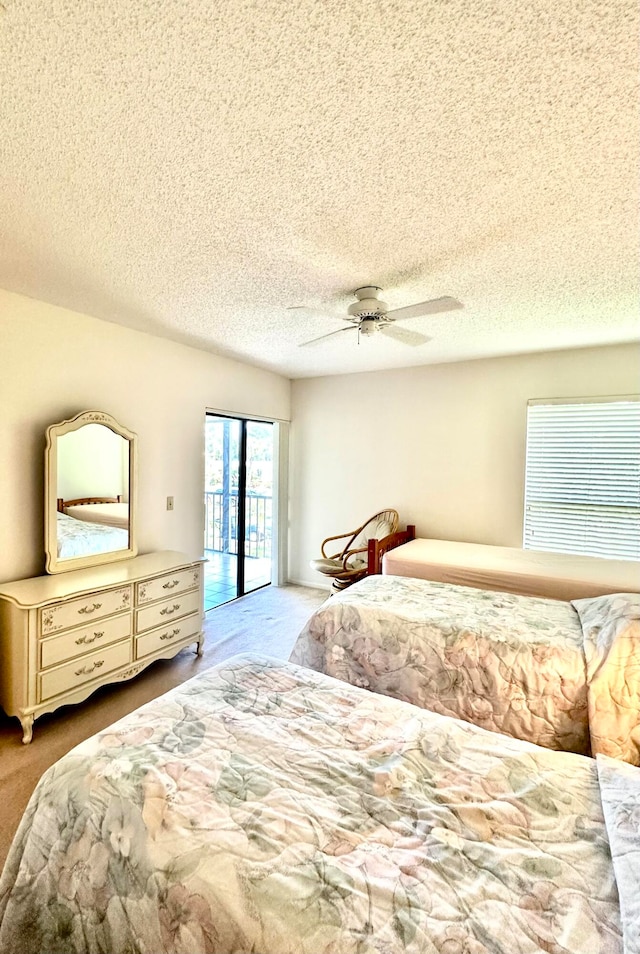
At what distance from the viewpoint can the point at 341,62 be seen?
99 cm

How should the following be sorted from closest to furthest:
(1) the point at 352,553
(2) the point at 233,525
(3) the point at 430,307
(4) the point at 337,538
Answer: (3) the point at 430,307 → (1) the point at 352,553 → (4) the point at 337,538 → (2) the point at 233,525

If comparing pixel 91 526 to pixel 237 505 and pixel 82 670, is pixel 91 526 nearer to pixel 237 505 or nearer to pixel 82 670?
pixel 82 670

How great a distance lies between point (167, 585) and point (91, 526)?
2.19 ft

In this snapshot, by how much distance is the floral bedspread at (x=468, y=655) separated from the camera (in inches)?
69.3

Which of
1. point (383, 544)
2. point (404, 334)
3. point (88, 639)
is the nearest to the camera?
point (88, 639)

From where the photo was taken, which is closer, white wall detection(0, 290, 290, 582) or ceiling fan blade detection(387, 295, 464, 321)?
ceiling fan blade detection(387, 295, 464, 321)

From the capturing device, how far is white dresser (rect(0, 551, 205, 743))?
2.14 m

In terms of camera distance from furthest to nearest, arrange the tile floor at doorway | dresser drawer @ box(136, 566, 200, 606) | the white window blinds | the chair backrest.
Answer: the tile floor at doorway
the chair backrest
the white window blinds
dresser drawer @ box(136, 566, 200, 606)

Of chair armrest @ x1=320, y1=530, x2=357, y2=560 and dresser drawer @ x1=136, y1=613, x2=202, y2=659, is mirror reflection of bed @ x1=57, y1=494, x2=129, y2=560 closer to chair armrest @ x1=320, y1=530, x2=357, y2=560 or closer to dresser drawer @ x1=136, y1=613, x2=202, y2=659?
dresser drawer @ x1=136, y1=613, x2=202, y2=659

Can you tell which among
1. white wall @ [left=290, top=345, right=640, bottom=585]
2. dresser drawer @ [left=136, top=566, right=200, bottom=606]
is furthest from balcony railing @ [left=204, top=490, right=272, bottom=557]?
dresser drawer @ [left=136, top=566, right=200, bottom=606]

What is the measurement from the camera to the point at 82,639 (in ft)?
7.70

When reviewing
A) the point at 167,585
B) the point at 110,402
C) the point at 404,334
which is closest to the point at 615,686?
the point at 404,334

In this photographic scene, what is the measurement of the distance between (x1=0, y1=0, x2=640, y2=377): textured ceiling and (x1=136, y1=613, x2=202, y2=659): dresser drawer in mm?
2203

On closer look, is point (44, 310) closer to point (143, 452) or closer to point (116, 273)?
point (116, 273)
